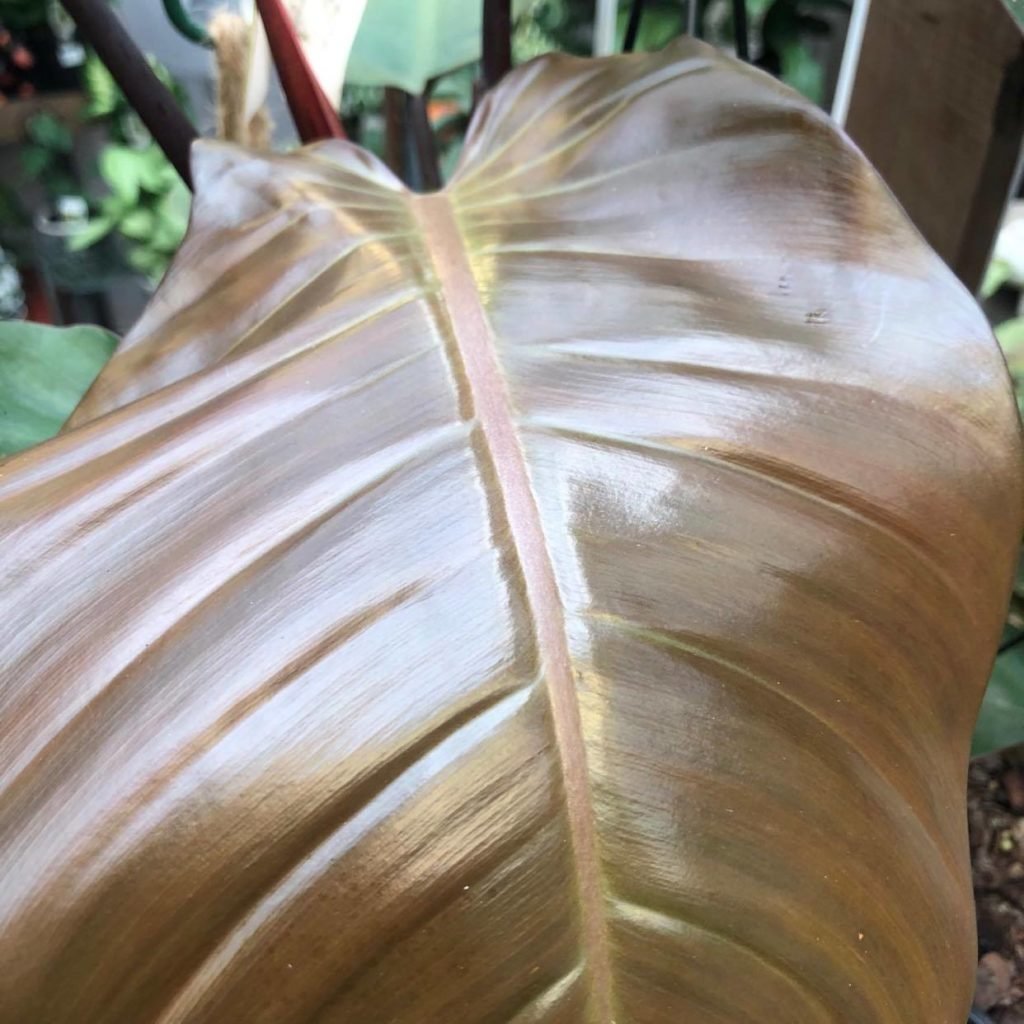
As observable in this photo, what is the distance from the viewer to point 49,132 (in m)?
2.03

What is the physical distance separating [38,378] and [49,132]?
5.58 feet

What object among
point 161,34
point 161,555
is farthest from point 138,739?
point 161,34

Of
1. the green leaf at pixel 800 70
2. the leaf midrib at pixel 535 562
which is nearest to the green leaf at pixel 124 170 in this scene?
the green leaf at pixel 800 70

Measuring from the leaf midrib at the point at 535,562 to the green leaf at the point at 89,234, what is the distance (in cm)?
158

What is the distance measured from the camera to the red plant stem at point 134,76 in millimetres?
712

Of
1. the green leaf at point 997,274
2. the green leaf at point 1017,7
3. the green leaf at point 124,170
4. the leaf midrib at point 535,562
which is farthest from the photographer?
the green leaf at point 124,170

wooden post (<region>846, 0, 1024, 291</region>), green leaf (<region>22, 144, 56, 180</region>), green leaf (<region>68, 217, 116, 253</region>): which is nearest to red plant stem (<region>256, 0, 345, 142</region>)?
wooden post (<region>846, 0, 1024, 291</region>)

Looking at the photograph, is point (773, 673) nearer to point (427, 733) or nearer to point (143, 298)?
point (427, 733)

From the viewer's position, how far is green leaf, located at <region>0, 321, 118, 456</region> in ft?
2.03

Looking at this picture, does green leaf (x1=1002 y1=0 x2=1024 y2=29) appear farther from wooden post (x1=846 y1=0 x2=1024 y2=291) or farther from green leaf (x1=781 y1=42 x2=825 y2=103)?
green leaf (x1=781 y1=42 x2=825 y2=103)

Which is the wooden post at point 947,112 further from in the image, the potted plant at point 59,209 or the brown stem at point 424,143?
the potted plant at point 59,209

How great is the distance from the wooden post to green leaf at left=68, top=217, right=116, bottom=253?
1.48 metres

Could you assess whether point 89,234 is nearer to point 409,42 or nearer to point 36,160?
point 36,160

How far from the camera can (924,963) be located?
340 mm
